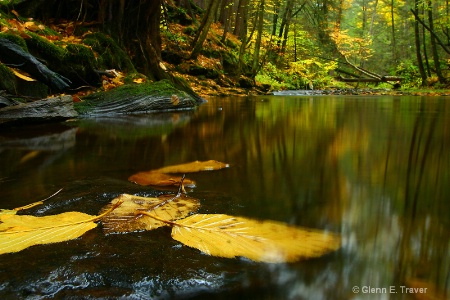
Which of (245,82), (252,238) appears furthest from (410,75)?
(252,238)

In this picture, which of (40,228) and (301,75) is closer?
(40,228)

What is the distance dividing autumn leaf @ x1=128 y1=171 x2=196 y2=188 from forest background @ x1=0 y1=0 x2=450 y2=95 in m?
3.58

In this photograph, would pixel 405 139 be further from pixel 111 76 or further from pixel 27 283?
pixel 111 76

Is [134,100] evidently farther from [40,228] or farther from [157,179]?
[40,228]

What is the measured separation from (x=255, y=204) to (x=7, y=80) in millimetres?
3705

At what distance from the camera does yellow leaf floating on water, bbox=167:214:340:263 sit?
1.07 m

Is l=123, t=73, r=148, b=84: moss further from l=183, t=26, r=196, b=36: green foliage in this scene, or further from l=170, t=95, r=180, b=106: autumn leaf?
l=183, t=26, r=196, b=36: green foliage

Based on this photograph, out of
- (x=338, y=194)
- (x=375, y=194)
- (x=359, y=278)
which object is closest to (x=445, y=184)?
(x=375, y=194)

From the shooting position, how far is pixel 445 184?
1.83 meters

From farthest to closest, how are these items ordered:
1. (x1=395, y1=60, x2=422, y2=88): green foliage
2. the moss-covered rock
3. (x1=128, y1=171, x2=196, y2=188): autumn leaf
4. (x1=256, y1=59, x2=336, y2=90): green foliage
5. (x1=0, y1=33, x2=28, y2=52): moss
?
1. (x1=256, y1=59, x2=336, y2=90): green foliage
2. (x1=395, y1=60, x2=422, y2=88): green foliage
3. the moss-covered rock
4. (x1=0, y1=33, x2=28, y2=52): moss
5. (x1=128, y1=171, x2=196, y2=188): autumn leaf

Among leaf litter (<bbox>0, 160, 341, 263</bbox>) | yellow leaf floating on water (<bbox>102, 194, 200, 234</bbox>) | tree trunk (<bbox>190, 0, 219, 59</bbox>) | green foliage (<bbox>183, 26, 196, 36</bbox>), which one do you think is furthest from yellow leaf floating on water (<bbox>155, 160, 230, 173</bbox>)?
green foliage (<bbox>183, 26, 196, 36</bbox>)

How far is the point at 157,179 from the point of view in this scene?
1.91 m

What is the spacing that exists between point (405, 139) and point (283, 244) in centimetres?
Answer: 262

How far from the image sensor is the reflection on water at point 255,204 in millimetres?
904
